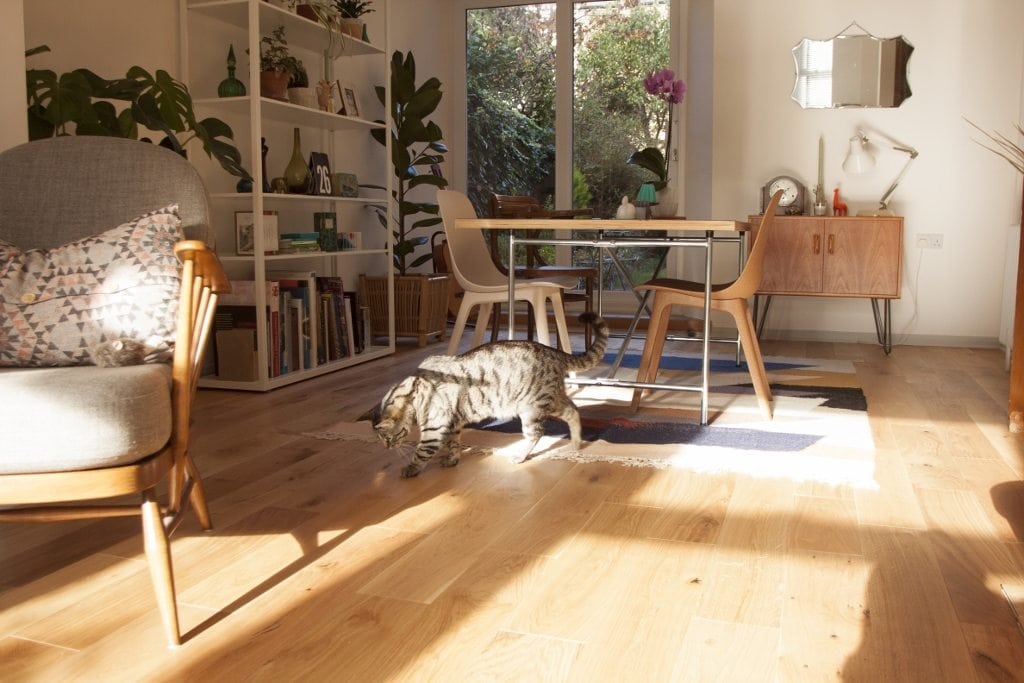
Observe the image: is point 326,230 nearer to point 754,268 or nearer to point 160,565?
point 754,268

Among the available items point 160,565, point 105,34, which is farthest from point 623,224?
point 105,34

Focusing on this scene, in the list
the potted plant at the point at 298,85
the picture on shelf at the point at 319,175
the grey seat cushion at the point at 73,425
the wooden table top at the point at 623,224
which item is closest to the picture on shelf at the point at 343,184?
the picture on shelf at the point at 319,175

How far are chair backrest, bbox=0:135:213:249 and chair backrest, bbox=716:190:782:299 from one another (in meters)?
1.92

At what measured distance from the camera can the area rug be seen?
281 cm

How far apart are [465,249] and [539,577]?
2588mm

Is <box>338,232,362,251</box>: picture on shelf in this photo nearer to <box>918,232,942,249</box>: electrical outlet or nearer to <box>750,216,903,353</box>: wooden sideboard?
<box>750,216,903,353</box>: wooden sideboard

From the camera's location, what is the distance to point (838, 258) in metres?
5.31

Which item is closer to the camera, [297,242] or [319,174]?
[297,242]

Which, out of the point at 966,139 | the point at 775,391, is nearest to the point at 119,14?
the point at 775,391

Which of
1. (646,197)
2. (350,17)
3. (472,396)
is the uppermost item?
(350,17)

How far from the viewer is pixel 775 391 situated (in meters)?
3.98

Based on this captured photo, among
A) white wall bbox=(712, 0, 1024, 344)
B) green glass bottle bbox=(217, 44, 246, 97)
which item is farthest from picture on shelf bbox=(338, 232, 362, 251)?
white wall bbox=(712, 0, 1024, 344)

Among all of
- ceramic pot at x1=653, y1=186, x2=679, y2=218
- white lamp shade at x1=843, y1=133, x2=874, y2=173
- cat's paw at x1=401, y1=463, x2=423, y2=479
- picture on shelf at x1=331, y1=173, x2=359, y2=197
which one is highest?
white lamp shade at x1=843, y1=133, x2=874, y2=173

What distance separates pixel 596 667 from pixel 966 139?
500 cm
